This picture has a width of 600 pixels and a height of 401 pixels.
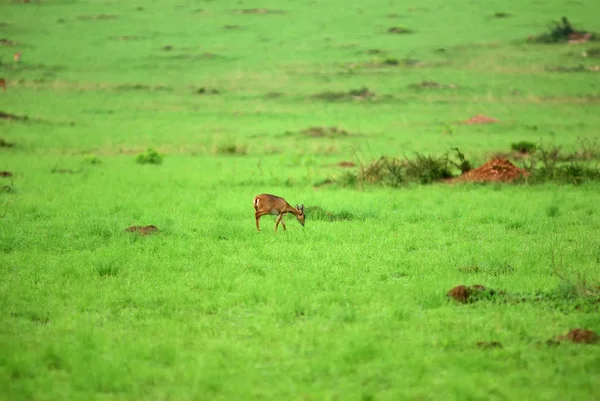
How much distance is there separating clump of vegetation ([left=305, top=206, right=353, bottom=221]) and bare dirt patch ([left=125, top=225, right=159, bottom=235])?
8.89 feet

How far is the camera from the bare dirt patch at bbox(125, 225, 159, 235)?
11209 millimetres

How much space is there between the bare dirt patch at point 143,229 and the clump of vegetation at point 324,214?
8.89ft

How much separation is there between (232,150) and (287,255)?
14.3 metres

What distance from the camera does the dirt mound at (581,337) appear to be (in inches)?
258

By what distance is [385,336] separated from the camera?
680 centimetres

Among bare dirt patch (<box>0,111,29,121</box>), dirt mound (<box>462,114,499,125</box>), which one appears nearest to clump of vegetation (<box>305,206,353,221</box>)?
dirt mound (<box>462,114,499,125</box>)

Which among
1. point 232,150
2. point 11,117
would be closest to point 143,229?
point 232,150

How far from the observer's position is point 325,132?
88.1 ft

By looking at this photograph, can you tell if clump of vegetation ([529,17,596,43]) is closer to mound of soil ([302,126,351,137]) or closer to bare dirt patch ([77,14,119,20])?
mound of soil ([302,126,351,137])

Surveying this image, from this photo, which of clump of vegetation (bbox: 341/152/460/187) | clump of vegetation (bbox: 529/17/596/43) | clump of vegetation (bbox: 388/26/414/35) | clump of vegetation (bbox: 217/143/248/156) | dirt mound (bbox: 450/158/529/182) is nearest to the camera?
dirt mound (bbox: 450/158/529/182)

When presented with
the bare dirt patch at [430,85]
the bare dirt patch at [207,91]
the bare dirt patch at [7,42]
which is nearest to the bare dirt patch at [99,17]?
the bare dirt patch at [7,42]

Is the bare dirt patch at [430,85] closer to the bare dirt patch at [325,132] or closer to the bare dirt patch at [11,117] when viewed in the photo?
Answer: the bare dirt patch at [325,132]

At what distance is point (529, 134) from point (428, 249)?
17215mm

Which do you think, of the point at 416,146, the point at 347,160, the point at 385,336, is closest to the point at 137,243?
the point at 385,336
